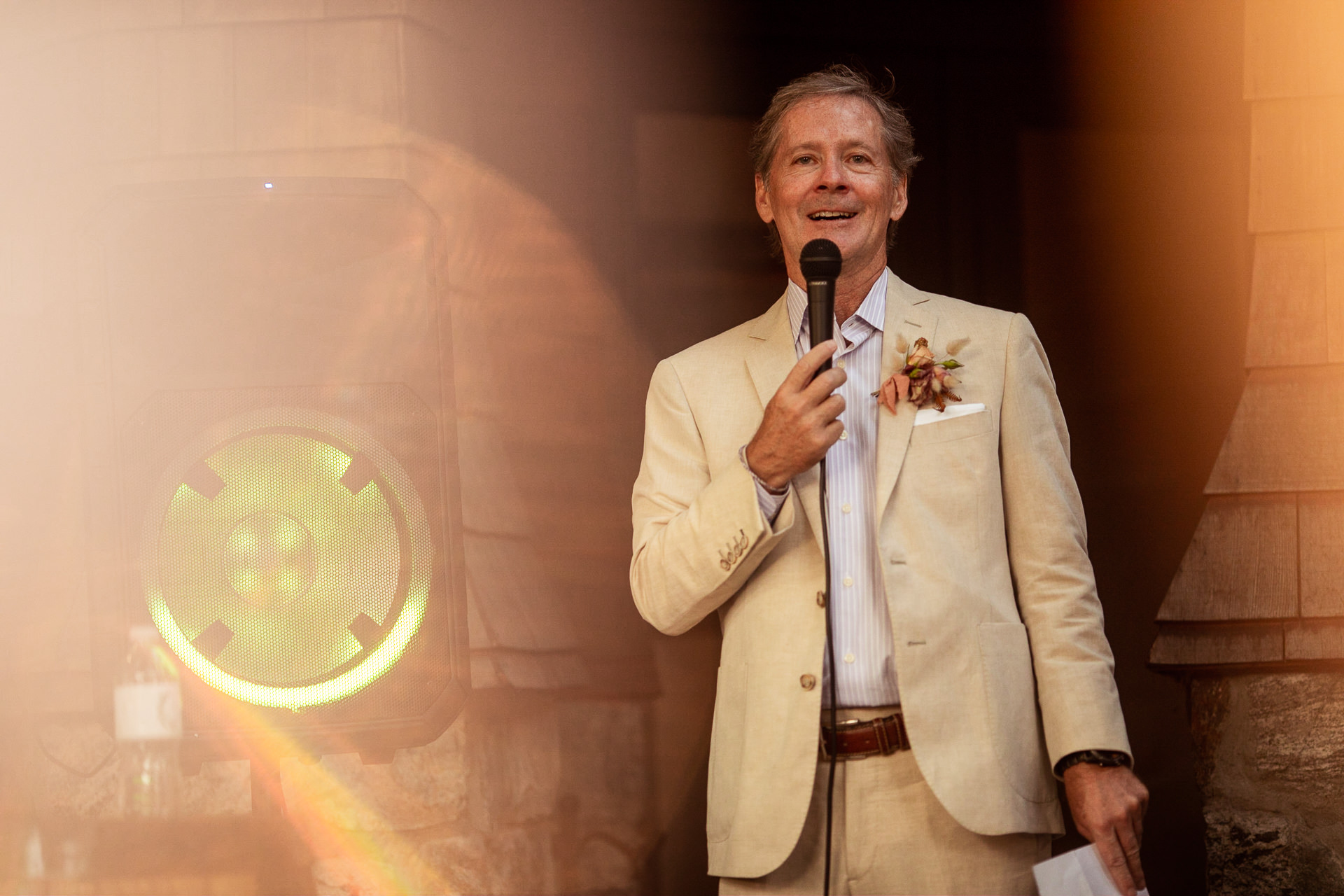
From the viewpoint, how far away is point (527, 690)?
2.07 meters

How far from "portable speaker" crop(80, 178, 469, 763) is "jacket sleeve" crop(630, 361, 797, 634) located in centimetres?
38

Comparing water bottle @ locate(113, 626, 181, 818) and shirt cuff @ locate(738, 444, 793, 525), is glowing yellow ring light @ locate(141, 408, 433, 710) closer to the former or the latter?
water bottle @ locate(113, 626, 181, 818)

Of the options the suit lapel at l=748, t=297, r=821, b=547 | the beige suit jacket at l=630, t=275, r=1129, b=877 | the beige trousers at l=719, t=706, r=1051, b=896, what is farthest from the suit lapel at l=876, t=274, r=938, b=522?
the beige trousers at l=719, t=706, r=1051, b=896

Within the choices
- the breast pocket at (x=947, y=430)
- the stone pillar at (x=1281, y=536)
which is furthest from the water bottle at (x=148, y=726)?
the stone pillar at (x=1281, y=536)

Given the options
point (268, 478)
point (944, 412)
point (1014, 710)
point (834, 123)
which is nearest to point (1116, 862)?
point (1014, 710)

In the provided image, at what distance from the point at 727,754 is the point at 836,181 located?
939 millimetres

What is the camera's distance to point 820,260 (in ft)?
4.81

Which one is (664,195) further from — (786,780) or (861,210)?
(786,780)

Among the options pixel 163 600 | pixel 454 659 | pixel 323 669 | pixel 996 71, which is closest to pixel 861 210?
pixel 996 71

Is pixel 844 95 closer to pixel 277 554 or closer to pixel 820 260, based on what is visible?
pixel 820 260

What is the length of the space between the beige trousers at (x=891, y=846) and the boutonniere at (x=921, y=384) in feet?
1.53

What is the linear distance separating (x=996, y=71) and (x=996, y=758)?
1.45 m

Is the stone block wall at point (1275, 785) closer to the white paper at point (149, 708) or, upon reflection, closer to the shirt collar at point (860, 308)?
the shirt collar at point (860, 308)

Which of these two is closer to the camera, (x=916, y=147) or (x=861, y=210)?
(x=861, y=210)
